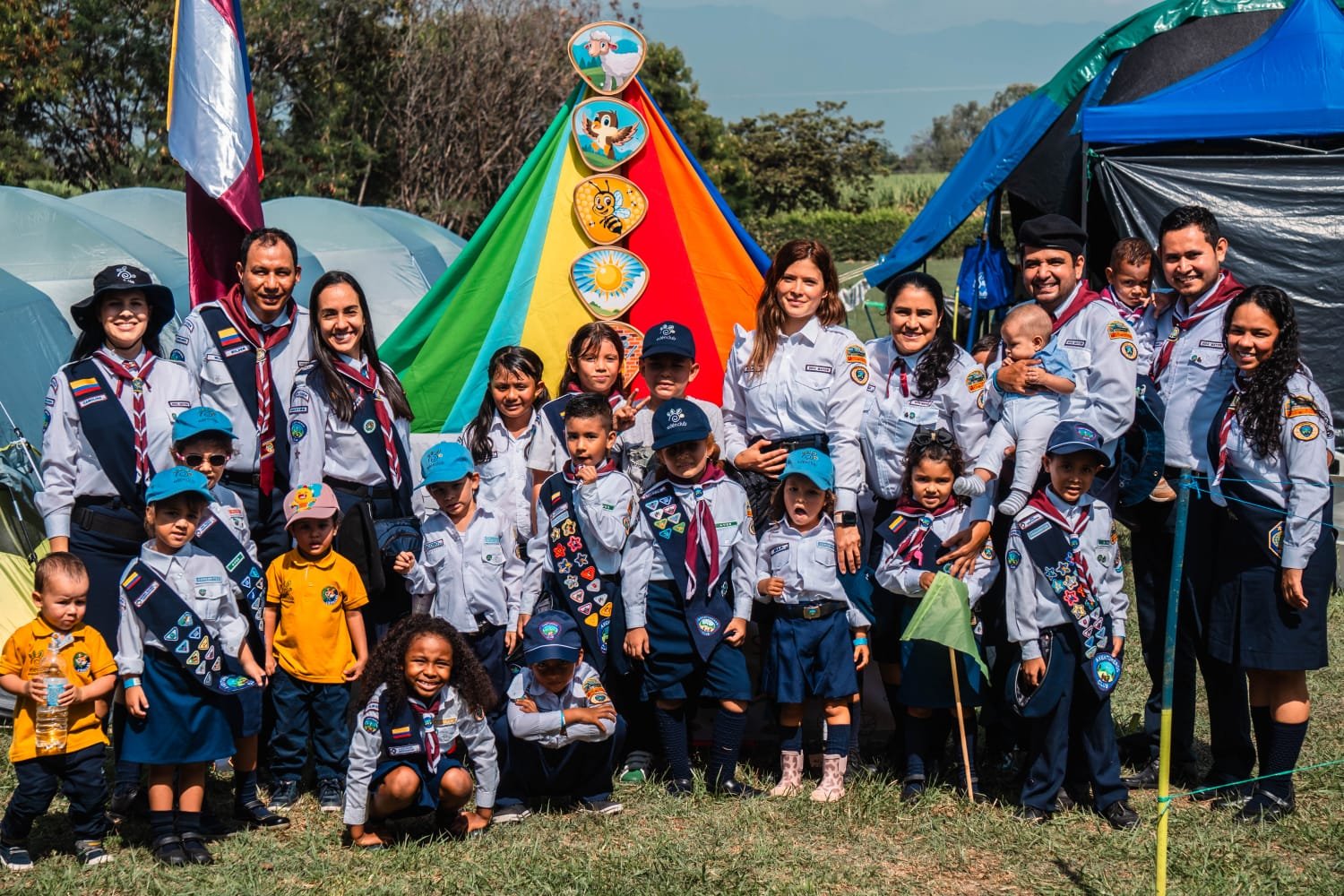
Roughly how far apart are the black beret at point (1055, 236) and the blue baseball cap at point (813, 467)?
3.52 ft

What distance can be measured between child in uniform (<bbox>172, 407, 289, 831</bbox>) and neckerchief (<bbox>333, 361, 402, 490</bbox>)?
1.54ft

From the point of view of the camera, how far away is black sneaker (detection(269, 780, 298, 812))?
4.87 m

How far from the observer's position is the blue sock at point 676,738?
494cm

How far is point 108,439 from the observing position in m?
4.59

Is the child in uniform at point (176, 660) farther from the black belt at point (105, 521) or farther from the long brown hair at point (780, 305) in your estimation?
the long brown hair at point (780, 305)

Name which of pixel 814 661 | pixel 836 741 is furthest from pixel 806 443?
pixel 836 741

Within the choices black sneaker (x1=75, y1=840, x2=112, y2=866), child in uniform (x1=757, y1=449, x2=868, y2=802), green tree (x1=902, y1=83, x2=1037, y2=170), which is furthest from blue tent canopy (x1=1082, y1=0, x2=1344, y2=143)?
green tree (x1=902, y1=83, x2=1037, y2=170)

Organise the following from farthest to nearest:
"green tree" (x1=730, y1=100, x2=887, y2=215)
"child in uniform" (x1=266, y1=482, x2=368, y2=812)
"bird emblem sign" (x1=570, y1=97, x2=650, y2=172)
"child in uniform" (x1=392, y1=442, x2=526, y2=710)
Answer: "green tree" (x1=730, y1=100, x2=887, y2=215), "bird emblem sign" (x1=570, y1=97, x2=650, y2=172), "child in uniform" (x1=392, y1=442, x2=526, y2=710), "child in uniform" (x1=266, y1=482, x2=368, y2=812)

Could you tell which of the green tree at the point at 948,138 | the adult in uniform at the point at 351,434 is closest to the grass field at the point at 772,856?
the adult in uniform at the point at 351,434

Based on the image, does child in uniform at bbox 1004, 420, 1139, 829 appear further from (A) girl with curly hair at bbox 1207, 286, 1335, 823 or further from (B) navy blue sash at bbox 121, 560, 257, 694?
(B) navy blue sash at bbox 121, 560, 257, 694

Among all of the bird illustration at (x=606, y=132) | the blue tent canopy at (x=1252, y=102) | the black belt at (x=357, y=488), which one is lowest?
the black belt at (x=357, y=488)

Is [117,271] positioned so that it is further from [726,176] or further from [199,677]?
[726,176]

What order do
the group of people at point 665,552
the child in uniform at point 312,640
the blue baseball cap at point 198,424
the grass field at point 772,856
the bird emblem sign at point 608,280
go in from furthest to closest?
the bird emblem sign at point 608,280 → the child in uniform at point 312,640 → the blue baseball cap at point 198,424 → the group of people at point 665,552 → the grass field at point 772,856

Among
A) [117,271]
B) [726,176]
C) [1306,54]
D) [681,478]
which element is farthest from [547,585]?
[726,176]
